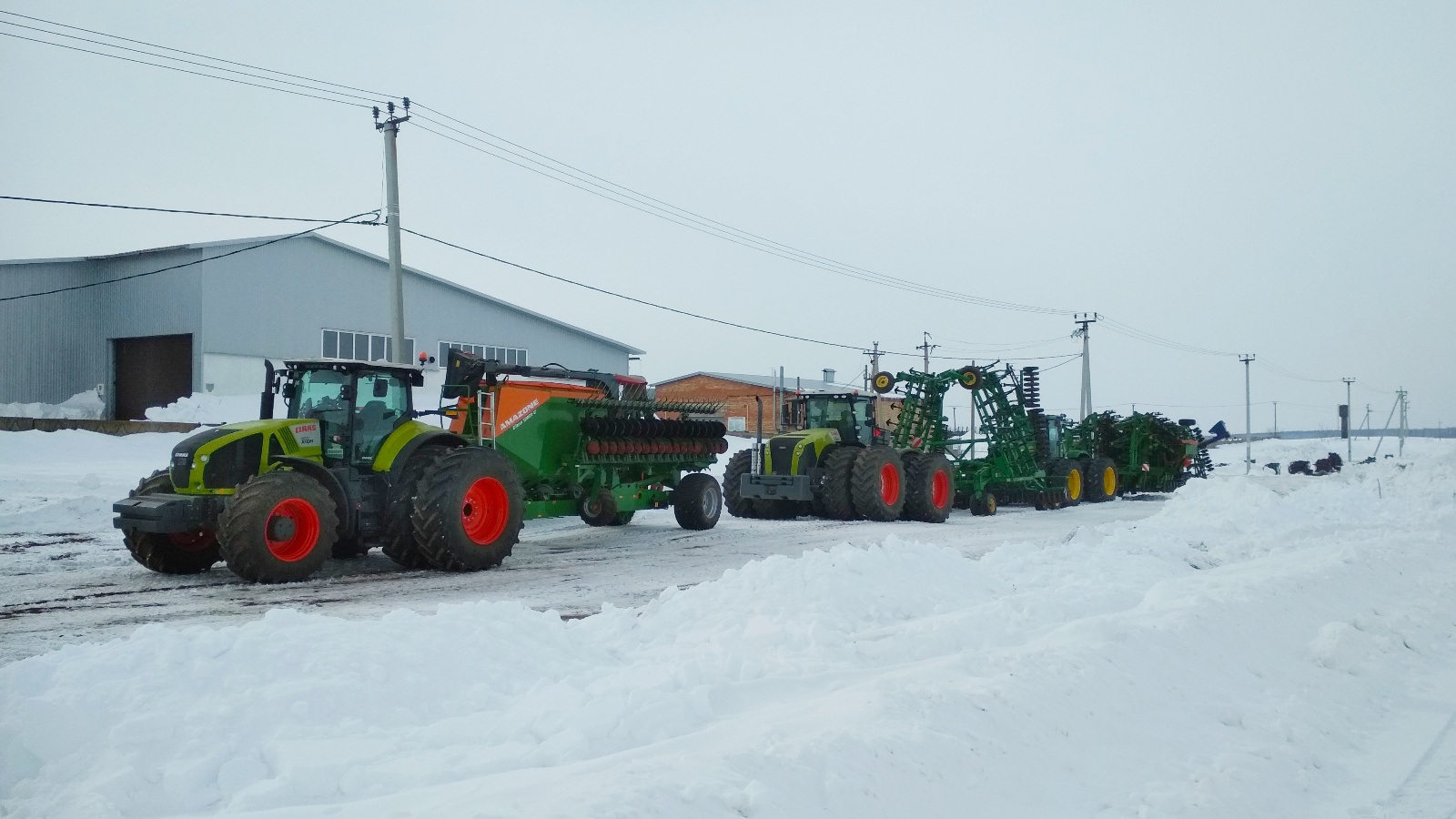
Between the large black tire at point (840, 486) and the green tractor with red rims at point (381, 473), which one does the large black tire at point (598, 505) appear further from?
the large black tire at point (840, 486)

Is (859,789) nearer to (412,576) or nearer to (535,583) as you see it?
(535,583)

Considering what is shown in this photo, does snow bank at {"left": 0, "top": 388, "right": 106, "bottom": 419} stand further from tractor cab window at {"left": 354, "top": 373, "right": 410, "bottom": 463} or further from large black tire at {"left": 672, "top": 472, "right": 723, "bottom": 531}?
tractor cab window at {"left": 354, "top": 373, "right": 410, "bottom": 463}

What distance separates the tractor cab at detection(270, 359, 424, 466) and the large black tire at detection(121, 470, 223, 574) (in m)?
1.40

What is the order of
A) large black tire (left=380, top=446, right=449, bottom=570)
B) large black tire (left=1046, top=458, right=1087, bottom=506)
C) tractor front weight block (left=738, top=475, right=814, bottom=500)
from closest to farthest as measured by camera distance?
large black tire (left=380, top=446, right=449, bottom=570), tractor front weight block (left=738, top=475, right=814, bottom=500), large black tire (left=1046, top=458, right=1087, bottom=506)

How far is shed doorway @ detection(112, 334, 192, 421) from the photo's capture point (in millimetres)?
28578

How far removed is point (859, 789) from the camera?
13.1ft

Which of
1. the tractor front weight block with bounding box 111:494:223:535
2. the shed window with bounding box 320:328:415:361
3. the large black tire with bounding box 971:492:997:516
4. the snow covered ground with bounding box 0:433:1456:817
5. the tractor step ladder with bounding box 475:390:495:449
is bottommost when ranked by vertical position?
the large black tire with bounding box 971:492:997:516

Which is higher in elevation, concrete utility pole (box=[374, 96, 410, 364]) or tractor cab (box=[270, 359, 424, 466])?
concrete utility pole (box=[374, 96, 410, 364])

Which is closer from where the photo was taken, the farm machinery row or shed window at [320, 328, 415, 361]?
the farm machinery row

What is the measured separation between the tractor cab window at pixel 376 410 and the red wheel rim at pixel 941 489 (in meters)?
10.7

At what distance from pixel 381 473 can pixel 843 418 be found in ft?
32.0

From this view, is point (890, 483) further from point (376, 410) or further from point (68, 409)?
point (68, 409)

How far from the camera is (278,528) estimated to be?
30.8ft

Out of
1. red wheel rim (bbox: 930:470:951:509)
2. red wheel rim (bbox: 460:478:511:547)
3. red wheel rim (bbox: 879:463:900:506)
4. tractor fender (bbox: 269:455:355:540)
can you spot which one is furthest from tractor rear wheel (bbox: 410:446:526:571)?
red wheel rim (bbox: 930:470:951:509)
